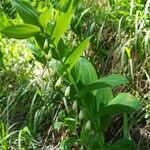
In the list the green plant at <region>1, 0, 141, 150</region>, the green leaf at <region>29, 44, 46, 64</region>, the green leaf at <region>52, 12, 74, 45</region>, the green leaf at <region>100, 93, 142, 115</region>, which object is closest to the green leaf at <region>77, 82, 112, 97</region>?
the green plant at <region>1, 0, 141, 150</region>

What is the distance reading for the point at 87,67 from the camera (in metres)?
1.88

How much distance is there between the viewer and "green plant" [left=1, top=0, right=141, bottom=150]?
164 centimetres

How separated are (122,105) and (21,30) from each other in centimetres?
47

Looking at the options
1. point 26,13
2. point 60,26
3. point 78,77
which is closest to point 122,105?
point 78,77

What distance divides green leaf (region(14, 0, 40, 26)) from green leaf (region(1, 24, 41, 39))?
0.06m

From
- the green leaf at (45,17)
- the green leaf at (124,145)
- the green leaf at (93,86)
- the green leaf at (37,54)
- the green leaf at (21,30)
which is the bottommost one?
the green leaf at (124,145)

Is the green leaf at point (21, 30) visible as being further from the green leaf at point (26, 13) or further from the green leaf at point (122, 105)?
the green leaf at point (122, 105)

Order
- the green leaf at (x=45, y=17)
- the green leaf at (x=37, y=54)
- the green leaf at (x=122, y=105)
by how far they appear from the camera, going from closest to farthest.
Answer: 1. the green leaf at (x=45, y=17)
2. the green leaf at (x=122, y=105)
3. the green leaf at (x=37, y=54)

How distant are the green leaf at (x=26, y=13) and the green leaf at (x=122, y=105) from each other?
416 mm

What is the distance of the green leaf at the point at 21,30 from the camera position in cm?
160

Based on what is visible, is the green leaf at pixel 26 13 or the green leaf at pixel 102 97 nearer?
the green leaf at pixel 26 13

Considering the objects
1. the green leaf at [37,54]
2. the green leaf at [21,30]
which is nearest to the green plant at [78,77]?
the green leaf at [21,30]

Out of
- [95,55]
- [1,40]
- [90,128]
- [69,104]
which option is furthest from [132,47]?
[1,40]

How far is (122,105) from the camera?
1.72m
